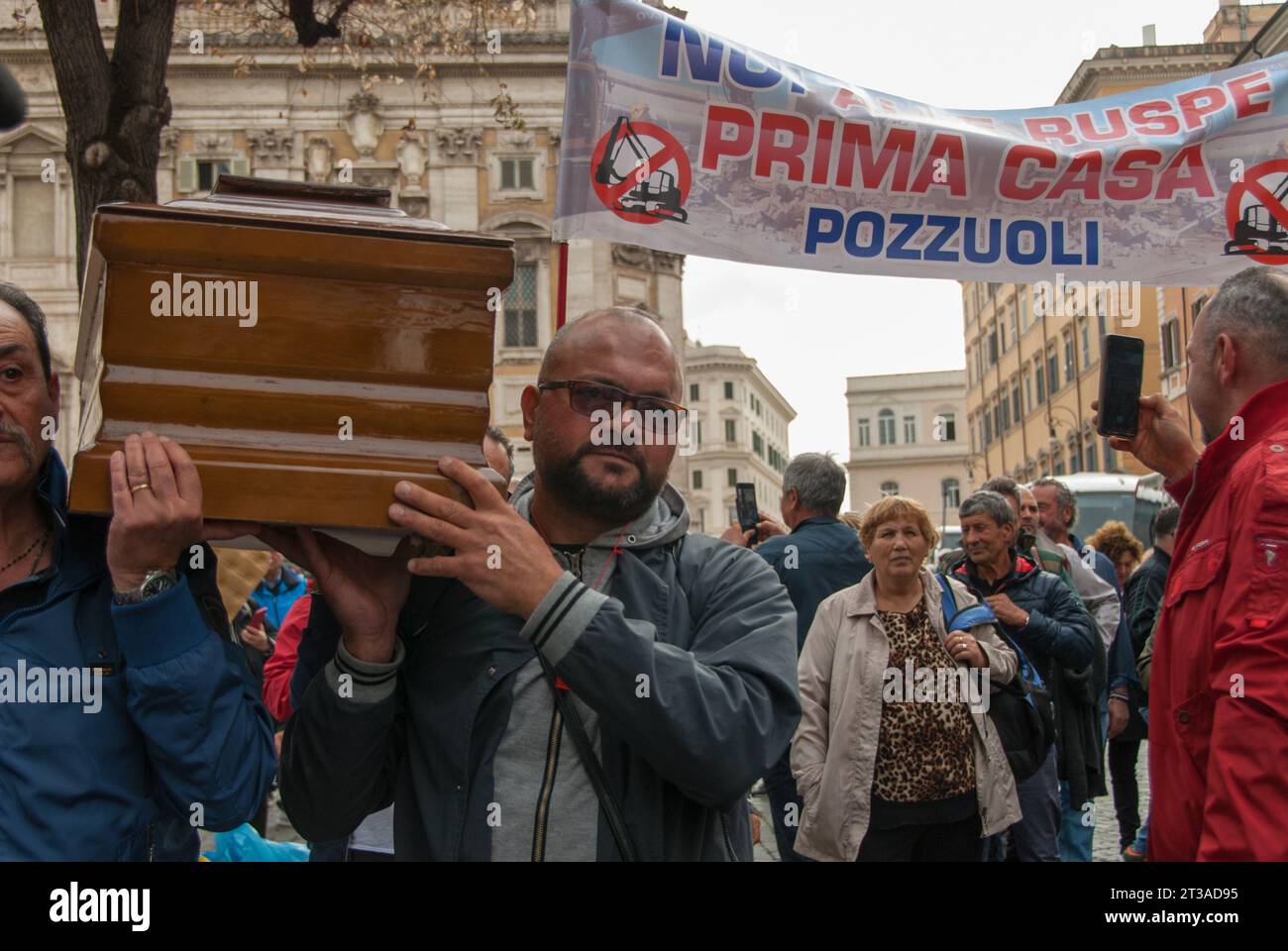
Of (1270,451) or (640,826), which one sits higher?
(1270,451)

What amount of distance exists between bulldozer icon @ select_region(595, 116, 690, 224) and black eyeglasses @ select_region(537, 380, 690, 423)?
2.47 meters

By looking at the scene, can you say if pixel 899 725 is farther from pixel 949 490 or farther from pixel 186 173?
pixel 949 490

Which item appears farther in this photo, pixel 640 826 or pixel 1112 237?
pixel 1112 237

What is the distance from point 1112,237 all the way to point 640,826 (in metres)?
3.95

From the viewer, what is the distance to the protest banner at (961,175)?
5184 millimetres

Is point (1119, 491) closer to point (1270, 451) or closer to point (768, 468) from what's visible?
point (1270, 451)

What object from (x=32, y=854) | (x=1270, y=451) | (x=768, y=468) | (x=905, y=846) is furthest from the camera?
(x=768, y=468)

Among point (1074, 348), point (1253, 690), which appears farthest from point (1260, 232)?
point (1074, 348)

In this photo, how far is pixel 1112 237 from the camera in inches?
213

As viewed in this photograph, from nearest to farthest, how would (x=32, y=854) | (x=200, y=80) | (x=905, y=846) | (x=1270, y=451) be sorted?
(x=32, y=854)
(x=1270, y=451)
(x=905, y=846)
(x=200, y=80)

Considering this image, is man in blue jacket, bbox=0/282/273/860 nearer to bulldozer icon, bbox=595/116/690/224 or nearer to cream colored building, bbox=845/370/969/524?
bulldozer icon, bbox=595/116/690/224

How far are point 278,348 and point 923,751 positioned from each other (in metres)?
3.82
